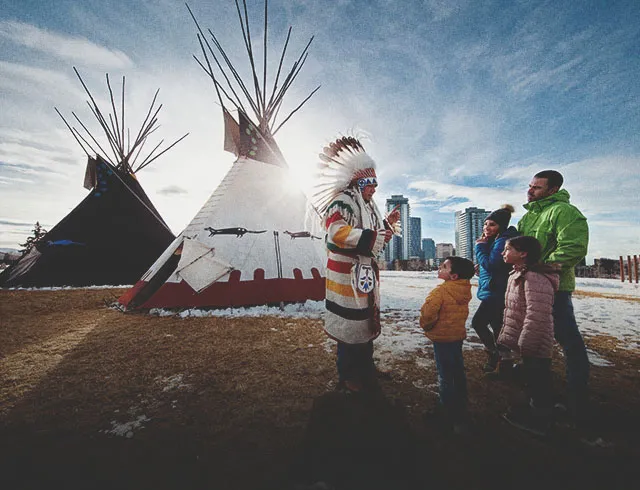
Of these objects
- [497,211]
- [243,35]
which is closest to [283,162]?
[243,35]

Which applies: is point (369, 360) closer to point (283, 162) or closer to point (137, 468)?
point (137, 468)

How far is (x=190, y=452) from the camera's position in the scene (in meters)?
1.53

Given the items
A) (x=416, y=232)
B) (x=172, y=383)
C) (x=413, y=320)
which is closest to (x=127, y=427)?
(x=172, y=383)

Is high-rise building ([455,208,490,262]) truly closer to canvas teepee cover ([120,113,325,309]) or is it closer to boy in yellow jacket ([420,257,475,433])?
canvas teepee cover ([120,113,325,309])

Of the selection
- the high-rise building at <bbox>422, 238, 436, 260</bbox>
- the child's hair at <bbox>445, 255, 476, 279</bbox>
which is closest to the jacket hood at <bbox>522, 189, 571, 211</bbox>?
the child's hair at <bbox>445, 255, 476, 279</bbox>

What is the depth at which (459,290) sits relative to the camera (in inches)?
73.0

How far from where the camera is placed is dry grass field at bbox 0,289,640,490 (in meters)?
1.34

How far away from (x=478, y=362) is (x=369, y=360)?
1.47 meters

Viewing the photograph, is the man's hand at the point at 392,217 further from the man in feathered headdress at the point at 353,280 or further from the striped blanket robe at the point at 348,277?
the striped blanket robe at the point at 348,277

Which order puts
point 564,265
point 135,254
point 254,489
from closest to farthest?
1. point 254,489
2. point 564,265
3. point 135,254

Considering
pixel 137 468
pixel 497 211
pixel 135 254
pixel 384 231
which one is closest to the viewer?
pixel 137 468

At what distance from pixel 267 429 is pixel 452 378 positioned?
1.27m

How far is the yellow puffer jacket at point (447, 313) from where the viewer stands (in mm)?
1786

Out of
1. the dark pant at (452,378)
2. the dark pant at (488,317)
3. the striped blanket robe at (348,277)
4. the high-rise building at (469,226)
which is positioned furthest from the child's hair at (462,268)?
the high-rise building at (469,226)
